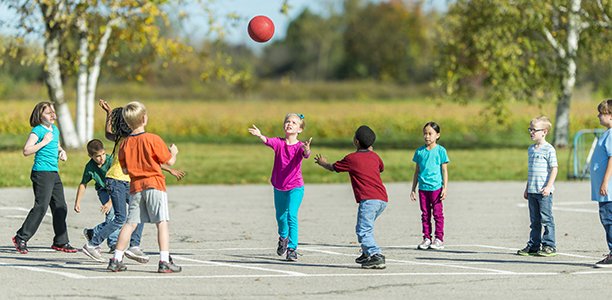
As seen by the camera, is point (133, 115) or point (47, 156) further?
point (47, 156)

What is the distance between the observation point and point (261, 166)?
29.5m

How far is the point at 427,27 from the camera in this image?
119 meters

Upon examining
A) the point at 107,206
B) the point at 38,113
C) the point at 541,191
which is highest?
the point at 38,113

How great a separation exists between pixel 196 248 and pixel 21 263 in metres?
2.27

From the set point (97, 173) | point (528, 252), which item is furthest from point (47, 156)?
point (528, 252)

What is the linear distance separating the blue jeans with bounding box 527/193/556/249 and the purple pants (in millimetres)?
1126

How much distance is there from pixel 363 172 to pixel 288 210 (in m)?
1.06

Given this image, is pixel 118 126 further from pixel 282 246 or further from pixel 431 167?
pixel 431 167

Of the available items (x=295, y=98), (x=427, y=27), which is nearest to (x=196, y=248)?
(x=295, y=98)

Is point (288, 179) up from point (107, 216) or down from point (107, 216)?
up

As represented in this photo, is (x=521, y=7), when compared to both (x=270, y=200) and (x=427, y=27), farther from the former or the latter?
(x=427, y=27)

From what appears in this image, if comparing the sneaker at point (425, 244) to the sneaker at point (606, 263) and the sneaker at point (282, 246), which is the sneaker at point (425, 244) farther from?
the sneaker at point (606, 263)

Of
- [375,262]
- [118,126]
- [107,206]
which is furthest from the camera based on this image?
[107,206]

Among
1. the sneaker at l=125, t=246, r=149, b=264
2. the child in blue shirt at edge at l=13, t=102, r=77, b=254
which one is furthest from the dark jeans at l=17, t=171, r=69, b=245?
the sneaker at l=125, t=246, r=149, b=264
